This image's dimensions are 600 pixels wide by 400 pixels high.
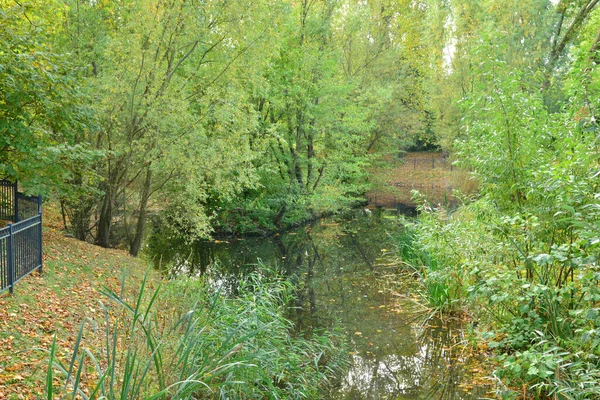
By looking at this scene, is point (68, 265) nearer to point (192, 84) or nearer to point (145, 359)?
point (145, 359)

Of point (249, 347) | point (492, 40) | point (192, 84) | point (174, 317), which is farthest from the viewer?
point (192, 84)

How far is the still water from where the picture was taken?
6832mm

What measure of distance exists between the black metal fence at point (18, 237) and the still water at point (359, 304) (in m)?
3.72

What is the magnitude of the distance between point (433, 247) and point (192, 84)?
7.56 meters

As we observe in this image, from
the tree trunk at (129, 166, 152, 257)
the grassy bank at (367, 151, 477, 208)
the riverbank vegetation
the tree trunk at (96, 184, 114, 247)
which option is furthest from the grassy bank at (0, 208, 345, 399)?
the grassy bank at (367, 151, 477, 208)

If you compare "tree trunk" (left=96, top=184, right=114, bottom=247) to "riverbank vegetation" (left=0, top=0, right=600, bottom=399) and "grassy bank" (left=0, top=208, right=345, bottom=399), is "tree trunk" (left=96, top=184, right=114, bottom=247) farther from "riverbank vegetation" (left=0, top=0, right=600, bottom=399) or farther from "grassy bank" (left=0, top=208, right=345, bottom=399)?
A: "grassy bank" (left=0, top=208, right=345, bottom=399)

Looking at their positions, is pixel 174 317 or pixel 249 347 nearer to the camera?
pixel 249 347

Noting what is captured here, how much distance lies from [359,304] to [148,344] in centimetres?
632

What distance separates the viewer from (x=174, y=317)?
644 centimetres

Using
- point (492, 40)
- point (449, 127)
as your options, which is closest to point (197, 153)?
point (492, 40)

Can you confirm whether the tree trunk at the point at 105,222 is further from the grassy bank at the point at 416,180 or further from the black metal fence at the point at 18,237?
the grassy bank at the point at 416,180

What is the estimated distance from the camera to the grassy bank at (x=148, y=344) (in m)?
4.23

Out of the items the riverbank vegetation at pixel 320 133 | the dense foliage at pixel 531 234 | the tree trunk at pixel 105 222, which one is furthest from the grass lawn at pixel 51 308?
the dense foliage at pixel 531 234

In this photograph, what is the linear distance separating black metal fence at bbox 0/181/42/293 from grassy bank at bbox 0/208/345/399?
24 cm
